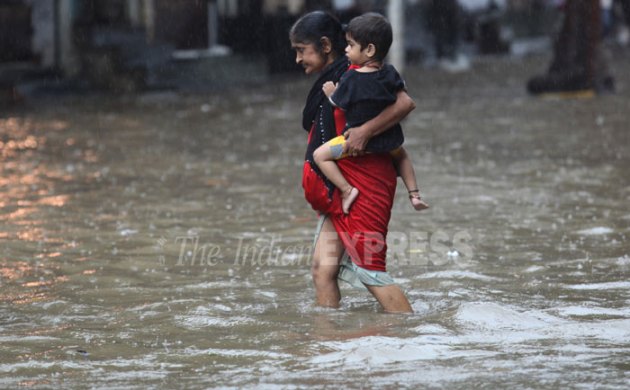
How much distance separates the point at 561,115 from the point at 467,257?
10664 mm

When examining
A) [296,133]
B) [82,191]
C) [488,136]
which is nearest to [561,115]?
[488,136]

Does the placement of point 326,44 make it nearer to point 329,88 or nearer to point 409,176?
point 329,88

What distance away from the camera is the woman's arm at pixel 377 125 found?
234 inches

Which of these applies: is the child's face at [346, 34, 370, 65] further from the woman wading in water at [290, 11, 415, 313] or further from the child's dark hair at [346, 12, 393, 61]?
the woman wading in water at [290, 11, 415, 313]

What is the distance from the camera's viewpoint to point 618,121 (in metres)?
17.3

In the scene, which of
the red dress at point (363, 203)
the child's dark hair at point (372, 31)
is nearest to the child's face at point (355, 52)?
the child's dark hair at point (372, 31)

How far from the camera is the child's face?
592 centimetres

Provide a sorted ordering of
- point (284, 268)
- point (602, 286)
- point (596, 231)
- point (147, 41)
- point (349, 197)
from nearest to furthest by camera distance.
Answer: point (349, 197), point (602, 286), point (284, 268), point (596, 231), point (147, 41)

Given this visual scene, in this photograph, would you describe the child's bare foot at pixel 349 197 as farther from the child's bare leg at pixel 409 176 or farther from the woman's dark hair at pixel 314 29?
the woman's dark hair at pixel 314 29

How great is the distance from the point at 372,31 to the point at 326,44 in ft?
1.17

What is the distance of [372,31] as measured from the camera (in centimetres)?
588

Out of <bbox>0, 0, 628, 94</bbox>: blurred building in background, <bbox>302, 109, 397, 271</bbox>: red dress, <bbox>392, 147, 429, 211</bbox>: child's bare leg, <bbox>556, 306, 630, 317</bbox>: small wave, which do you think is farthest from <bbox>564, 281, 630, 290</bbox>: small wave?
<bbox>0, 0, 628, 94</bbox>: blurred building in background

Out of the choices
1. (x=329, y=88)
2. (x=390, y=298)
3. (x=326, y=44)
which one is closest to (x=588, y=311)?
(x=390, y=298)

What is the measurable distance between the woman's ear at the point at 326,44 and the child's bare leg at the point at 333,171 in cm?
49
